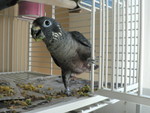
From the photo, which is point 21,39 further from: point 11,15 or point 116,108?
point 116,108

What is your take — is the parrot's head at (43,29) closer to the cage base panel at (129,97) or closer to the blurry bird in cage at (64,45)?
the blurry bird in cage at (64,45)

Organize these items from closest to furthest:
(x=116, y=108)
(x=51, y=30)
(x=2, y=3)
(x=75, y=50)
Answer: (x=2, y=3)
(x=51, y=30)
(x=75, y=50)
(x=116, y=108)

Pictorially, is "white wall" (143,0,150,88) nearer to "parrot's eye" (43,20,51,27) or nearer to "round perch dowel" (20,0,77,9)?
"round perch dowel" (20,0,77,9)

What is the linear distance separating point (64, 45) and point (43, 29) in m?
0.10

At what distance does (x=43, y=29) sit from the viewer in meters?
0.58

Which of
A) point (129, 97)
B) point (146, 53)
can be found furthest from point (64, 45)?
point (146, 53)

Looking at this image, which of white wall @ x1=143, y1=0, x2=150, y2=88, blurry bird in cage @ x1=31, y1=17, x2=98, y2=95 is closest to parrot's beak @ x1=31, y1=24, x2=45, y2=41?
blurry bird in cage @ x1=31, y1=17, x2=98, y2=95

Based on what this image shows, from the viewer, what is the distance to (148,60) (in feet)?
3.32

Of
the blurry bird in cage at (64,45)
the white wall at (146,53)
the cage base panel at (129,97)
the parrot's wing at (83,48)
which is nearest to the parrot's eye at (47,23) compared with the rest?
the blurry bird in cage at (64,45)

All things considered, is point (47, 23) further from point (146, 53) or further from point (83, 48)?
point (146, 53)

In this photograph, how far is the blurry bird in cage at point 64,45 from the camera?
58 centimetres

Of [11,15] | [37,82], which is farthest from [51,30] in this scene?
[11,15]

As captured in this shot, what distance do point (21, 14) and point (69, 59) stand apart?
0.55 m

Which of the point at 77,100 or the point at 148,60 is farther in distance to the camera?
the point at 148,60
